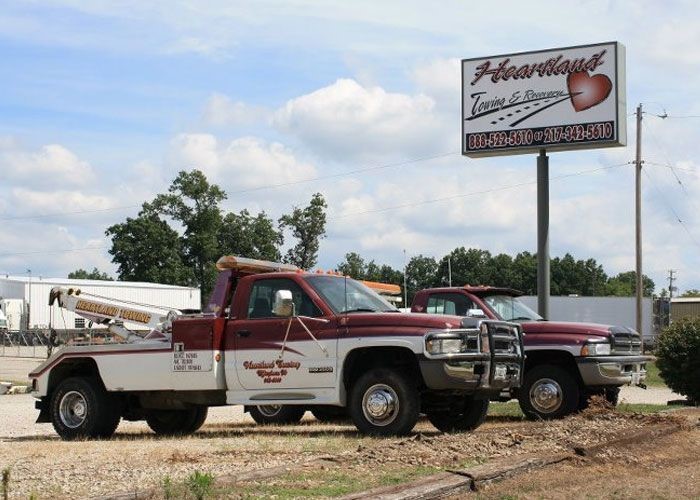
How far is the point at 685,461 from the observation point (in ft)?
36.9

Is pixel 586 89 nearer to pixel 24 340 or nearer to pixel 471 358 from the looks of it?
pixel 471 358

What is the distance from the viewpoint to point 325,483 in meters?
8.50

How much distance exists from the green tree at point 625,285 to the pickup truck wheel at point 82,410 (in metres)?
134

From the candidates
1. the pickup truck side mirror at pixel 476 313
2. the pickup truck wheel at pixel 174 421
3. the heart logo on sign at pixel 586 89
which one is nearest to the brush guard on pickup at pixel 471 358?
the pickup truck side mirror at pixel 476 313

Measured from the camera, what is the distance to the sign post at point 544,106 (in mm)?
28453

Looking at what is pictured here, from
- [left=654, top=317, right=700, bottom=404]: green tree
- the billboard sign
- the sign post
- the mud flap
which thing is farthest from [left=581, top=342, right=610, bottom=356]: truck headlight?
the billboard sign

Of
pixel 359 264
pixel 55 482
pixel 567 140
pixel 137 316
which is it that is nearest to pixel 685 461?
pixel 55 482

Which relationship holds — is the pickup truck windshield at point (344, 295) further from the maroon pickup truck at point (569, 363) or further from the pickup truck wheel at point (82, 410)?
the pickup truck wheel at point (82, 410)

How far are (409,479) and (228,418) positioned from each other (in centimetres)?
1016

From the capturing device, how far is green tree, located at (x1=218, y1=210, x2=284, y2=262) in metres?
84.9

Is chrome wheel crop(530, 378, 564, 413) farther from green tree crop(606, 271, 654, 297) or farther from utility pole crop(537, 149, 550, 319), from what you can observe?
green tree crop(606, 271, 654, 297)

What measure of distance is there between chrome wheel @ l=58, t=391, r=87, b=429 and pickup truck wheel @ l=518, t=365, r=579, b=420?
5.94 metres

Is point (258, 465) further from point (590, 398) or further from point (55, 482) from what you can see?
point (590, 398)

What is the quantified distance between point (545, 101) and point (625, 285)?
146m
